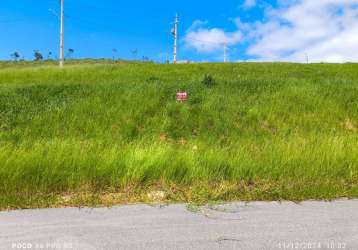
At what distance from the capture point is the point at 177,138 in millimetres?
12758

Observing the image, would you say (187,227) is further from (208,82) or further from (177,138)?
(208,82)

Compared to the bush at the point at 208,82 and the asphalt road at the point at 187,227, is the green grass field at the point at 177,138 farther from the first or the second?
the asphalt road at the point at 187,227

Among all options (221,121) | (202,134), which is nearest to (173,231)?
(202,134)

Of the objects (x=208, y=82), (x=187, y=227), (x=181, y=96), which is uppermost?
(x=208, y=82)

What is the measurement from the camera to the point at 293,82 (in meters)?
18.1

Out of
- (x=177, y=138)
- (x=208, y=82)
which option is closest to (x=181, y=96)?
(x=177, y=138)

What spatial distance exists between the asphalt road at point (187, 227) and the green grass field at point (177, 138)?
40 centimetres

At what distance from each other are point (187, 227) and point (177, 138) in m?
8.56

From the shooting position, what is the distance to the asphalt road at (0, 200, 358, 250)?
12.5 ft

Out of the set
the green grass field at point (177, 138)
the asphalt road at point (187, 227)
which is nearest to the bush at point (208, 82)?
the green grass field at point (177, 138)

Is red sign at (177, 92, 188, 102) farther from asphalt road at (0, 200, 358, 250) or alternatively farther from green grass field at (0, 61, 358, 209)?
asphalt road at (0, 200, 358, 250)

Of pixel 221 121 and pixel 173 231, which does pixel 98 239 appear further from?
→ pixel 221 121

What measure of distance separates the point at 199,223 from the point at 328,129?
34.2 feet

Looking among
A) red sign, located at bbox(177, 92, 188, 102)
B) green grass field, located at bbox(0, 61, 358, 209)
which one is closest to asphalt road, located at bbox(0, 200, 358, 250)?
green grass field, located at bbox(0, 61, 358, 209)
